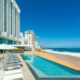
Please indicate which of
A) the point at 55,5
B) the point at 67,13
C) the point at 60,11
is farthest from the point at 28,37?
the point at 67,13

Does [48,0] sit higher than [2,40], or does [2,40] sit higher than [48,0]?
[48,0]

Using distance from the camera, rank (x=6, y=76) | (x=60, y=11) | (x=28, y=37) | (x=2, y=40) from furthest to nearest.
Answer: (x=60, y=11) → (x=28, y=37) → (x=2, y=40) → (x=6, y=76)

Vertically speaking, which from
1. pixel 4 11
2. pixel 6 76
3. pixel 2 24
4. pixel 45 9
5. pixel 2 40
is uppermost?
pixel 45 9

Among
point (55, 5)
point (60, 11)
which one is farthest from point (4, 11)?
point (60, 11)

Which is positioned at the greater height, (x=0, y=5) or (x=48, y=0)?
(x=48, y=0)

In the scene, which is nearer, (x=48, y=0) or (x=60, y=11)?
(x=48, y=0)

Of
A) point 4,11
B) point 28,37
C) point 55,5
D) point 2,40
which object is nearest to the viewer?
point 2,40

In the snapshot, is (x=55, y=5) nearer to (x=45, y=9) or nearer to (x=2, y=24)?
(x=45, y=9)

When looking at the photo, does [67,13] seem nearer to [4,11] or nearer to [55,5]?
[55,5]

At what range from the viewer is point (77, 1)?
5753 cm

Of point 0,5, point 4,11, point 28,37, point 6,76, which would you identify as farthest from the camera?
point 28,37

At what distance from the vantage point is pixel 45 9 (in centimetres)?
5859

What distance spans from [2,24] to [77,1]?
26.2 meters

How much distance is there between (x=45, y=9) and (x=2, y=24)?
22911 millimetres
